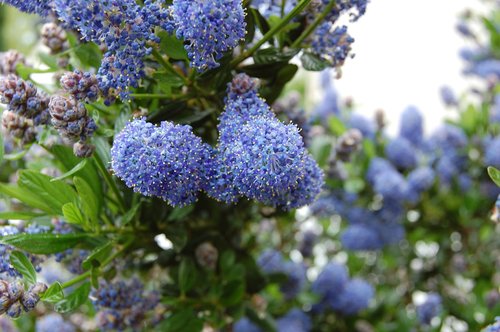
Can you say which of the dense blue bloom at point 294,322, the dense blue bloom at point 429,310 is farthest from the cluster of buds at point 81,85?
the dense blue bloom at point 429,310

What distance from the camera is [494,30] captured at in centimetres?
182

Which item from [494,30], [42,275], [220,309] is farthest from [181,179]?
[494,30]

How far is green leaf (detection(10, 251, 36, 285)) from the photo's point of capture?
834mm

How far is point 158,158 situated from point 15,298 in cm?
26

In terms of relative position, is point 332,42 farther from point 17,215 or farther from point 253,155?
point 17,215

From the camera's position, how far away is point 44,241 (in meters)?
0.87

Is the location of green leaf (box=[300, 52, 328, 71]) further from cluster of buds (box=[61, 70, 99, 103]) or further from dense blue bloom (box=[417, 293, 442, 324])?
dense blue bloom (box=[417, 293, 442, 324])

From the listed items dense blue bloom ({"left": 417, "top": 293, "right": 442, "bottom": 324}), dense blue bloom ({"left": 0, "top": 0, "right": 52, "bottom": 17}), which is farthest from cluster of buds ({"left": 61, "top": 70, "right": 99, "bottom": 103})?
dense blue bloom ({"left": 417, "top": 293, "right": 442, "bottom": 324})

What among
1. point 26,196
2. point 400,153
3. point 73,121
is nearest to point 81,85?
point 73,121

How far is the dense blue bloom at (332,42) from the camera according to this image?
0.91 m

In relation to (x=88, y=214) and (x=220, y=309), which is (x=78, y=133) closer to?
(x=88, y=214)

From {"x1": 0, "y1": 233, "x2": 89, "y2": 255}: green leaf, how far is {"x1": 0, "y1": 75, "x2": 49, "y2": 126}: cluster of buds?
16 centimetres

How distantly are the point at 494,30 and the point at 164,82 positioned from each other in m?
1.31

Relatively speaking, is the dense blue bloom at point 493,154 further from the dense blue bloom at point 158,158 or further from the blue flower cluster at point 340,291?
the dense blue bloom at point 158,158
